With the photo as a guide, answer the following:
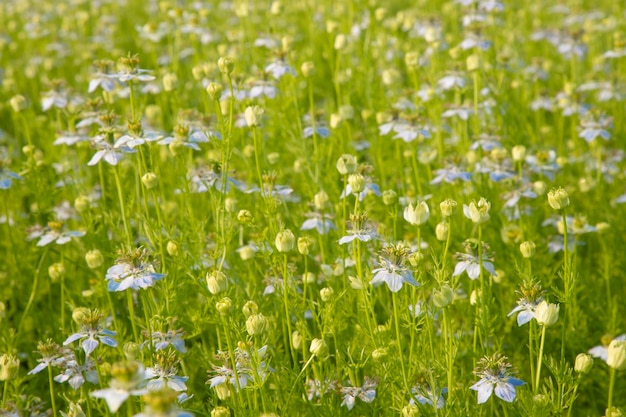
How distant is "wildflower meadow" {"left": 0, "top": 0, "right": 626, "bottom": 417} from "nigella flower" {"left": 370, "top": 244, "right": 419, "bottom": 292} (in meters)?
0.01

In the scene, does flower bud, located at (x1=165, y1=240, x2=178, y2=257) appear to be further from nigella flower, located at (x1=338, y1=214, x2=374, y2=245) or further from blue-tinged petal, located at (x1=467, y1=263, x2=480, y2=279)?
blue-tinged petal, located at (x1=467, y1=263, x2=480, y2=279)

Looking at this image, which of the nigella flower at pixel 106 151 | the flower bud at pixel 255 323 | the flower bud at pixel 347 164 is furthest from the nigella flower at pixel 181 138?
Answer: the flower bud at pixel 255 323

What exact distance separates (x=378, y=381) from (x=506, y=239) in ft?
4.06

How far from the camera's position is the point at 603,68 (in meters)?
5.31

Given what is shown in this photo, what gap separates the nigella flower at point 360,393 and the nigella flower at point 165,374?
0.54 m

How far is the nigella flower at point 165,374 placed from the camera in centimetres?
218

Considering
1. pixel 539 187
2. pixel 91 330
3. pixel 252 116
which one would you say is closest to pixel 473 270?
pixel 539 187

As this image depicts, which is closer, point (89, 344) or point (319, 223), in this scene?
point (89, 344)

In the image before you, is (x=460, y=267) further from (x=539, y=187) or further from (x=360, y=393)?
(x=539, y=187)

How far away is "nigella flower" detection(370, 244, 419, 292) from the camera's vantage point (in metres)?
2.21

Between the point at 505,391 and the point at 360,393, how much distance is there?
48 centimetres

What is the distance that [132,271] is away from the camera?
2344 millimetres

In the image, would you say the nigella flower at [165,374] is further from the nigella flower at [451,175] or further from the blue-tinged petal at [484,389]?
the nigella flower at [451,175]

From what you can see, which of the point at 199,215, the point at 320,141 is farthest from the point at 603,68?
the point at 199,215
